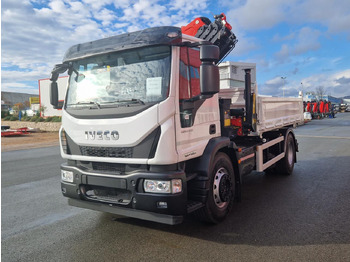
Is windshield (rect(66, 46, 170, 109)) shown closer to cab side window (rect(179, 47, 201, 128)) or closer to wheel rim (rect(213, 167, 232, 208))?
cab side window (rect(179, 47, 201, 128))

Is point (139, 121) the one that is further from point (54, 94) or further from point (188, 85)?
point (54, 94)

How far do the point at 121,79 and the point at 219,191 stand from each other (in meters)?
2.05

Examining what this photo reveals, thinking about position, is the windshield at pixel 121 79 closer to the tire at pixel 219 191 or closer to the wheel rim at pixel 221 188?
the tire at pixel 219 191

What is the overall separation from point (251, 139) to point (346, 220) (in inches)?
92.0

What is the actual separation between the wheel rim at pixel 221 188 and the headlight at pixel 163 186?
0.86 metres

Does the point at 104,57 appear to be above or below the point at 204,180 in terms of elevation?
above

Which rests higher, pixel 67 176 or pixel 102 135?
pixel 102 135

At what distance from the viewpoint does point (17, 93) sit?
332 ft

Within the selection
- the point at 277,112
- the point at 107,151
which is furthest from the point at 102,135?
the point at 277,112

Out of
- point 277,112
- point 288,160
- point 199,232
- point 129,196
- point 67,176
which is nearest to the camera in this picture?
point 129,196

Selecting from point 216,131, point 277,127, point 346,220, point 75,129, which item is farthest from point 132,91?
point 277,127

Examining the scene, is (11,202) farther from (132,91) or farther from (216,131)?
(216,131)

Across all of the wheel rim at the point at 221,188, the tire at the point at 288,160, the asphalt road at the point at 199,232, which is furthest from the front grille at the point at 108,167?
the tire at the point at 288,160

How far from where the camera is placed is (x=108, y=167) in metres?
3.79
